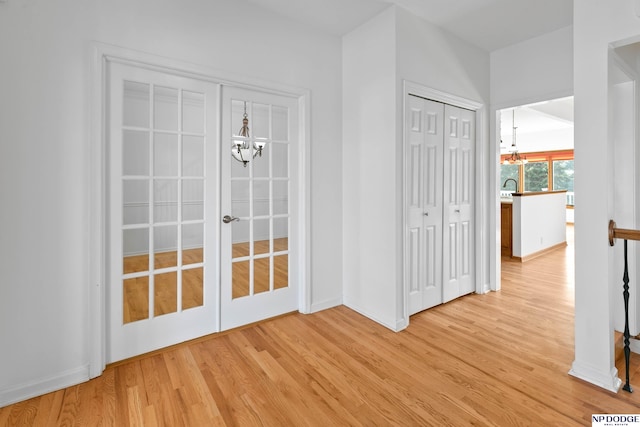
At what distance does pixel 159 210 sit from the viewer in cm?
237

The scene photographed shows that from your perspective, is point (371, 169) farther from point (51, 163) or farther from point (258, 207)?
point (51, 163)

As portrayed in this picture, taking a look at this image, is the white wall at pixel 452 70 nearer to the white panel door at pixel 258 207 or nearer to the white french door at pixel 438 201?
the white french door at pixel 438 201

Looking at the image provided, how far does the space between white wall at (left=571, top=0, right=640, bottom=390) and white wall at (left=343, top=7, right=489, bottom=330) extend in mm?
1186

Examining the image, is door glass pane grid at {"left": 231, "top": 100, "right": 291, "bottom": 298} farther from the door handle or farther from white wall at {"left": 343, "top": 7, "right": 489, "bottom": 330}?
white wall at {"left": 343, "top": 7, "right": 489, "bottom": 330}

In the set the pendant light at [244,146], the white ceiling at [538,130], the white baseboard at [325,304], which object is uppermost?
the white ceiling at [538,130]

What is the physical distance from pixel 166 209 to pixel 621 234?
2995mm

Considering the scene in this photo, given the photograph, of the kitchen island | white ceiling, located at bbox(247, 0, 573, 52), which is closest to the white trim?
white ceiling, located at bbox(247, 0, 573, 52)

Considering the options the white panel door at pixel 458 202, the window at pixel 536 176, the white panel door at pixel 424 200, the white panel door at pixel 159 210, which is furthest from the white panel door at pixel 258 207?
the window at pixel 536 176

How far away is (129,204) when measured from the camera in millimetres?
2262

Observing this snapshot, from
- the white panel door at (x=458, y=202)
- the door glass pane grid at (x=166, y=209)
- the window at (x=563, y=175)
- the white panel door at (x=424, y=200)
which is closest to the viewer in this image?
the door glass pane grid at (x=166, y=209)

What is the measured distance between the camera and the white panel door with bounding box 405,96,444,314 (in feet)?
9.77

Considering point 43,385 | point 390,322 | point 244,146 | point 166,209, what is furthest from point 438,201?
point 43,385

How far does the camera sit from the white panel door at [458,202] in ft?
10.9

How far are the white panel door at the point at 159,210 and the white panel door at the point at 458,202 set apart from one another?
7.50 feet
